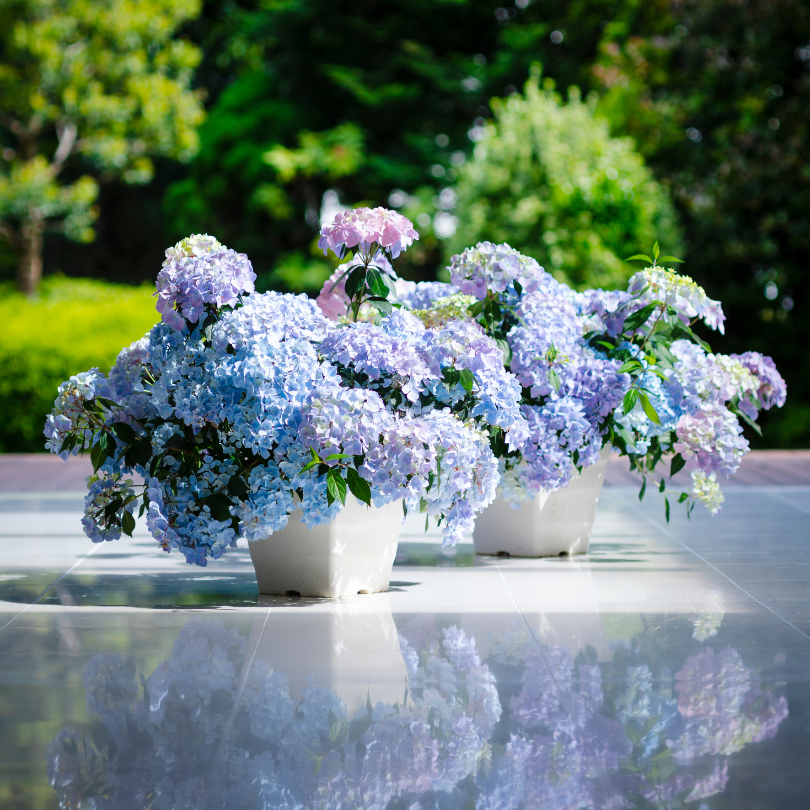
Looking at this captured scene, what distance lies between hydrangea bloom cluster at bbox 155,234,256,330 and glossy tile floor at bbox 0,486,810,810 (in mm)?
1086

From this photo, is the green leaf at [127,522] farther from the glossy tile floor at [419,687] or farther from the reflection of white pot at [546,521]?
the reflection of white pot at [546,521]

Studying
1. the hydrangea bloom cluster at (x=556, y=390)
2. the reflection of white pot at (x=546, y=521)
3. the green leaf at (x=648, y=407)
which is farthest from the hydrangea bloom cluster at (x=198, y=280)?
the reflection of white pot at (x=546, y=521)

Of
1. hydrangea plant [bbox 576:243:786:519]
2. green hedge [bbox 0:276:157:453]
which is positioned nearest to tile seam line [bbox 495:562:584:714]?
hydrangea plant [bbox 576:243:786:519]

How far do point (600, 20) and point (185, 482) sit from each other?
16453 mm

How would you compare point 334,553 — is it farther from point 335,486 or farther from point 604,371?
point 604,371

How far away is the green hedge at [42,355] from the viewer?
11.0 meters

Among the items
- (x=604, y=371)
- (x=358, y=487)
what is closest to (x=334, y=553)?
(x=358, y=487)

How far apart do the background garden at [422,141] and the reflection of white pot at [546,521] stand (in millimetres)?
7101

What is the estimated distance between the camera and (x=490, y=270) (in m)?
4.59

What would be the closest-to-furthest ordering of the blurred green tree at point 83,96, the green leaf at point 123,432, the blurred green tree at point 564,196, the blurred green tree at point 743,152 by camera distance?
the green leaf at point 123,432
the blurred green tree at point 564,196
the blurred green tree at point 743,152
the blurred green tree at point 83,96

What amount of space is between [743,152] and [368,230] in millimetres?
10802

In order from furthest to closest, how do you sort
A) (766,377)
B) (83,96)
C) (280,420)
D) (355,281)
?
(83,96), (766,377), (355,281), (280,420)

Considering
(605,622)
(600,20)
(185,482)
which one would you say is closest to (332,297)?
(185,482)

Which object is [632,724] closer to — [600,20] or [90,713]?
[90,713]
